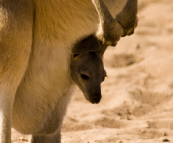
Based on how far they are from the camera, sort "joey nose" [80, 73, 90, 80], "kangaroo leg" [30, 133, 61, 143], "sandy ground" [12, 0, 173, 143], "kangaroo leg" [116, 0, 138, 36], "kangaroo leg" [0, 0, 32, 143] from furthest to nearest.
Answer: "sandy ground" [12, 0, 173, 143]
"kangaroo leg" [30, 133, 61, 143]
"joey nose" [80, 73, 90, 80]
"kangaroo leg" [116, 0, 138, 36]
"kangaroo leg" [0, 0, 32, 143]

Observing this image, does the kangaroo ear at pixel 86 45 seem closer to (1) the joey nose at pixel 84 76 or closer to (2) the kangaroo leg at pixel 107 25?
(1) the joey nose at pixel 84 76

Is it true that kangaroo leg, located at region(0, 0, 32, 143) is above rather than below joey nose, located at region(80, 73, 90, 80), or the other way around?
above

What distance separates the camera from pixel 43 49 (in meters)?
3.95

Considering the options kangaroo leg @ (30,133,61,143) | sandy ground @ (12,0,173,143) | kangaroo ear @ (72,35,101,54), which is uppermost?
kangaroo ear @ (72,35,101,54)

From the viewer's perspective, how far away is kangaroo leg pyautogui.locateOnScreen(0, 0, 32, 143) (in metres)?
3.63

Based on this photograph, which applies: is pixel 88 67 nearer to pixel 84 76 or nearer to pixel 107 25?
pixel 84 76

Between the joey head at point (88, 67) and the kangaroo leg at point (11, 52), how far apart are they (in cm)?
46

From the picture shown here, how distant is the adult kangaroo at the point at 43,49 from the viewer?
144 inches

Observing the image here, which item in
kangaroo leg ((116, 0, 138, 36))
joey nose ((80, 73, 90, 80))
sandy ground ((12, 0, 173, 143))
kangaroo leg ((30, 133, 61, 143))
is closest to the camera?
kangaroo leg ((116, 0, 138, 36))

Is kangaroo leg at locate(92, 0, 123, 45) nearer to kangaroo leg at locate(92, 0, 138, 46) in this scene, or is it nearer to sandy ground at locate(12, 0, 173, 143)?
kangaroo leg at locate(92, 0, 138, 46)

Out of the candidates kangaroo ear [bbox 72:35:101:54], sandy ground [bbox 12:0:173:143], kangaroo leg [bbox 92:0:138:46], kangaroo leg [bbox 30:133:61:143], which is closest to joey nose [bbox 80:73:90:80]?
kangaroo ear [bbox 72:35:101:54]

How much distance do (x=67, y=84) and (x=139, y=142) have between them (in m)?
0.87

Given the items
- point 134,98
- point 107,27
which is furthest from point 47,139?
point 134,98

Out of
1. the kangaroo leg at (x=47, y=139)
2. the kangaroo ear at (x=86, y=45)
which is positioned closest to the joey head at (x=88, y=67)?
the kangaroo ear at (x=86, y=45)
